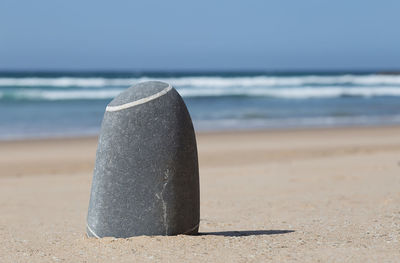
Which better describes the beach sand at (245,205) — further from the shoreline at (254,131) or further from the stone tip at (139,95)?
the stone tip at (139,95)

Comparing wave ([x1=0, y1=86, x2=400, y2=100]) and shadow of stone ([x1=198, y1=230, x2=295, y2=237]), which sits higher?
shadow of stone ([x1=198, y1=230, x2=295, y2=237])

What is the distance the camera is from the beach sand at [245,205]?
4562 millimetres

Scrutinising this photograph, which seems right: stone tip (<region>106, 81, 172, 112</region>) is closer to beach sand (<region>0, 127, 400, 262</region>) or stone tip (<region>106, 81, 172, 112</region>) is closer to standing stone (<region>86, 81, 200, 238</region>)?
standing stone (<region>86, 81, 200, 238</region>)

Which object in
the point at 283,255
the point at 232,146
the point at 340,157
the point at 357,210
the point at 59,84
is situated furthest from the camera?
the point at 59,84

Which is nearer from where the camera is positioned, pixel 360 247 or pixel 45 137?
pixel 360 247

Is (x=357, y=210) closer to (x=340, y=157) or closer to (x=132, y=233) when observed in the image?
(x=132, y=233)

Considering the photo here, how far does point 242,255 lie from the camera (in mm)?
4414

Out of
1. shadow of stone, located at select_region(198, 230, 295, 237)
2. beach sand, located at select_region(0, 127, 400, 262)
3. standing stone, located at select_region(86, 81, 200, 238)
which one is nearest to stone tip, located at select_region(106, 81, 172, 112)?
standing stone, located at select_region(86, 81, 200, 238)

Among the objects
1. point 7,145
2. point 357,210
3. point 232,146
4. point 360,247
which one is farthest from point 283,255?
point 7,145

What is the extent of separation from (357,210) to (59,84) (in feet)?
142

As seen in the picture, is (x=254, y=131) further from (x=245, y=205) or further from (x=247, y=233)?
(x=247, y=233)

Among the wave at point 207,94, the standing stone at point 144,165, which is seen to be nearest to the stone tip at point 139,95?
the standing stone at point 144,165

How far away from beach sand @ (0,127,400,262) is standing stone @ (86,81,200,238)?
169mm

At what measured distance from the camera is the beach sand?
15.0ft
